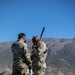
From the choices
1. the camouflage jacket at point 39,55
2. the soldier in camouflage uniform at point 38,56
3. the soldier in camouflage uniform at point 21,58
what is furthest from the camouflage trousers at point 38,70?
the soldier in camouflage uniform at point 21,58

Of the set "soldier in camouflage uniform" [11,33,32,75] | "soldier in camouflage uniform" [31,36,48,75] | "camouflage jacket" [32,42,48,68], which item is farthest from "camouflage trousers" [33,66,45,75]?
"soldier in camouflage uniform" [11,33,32,75]

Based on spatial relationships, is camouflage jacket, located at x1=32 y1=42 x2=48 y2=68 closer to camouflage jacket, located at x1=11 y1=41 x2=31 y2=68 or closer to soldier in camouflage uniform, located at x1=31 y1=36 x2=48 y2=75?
soldier in camouflage uniform, located at x1=31 y1=36 x2=48 y2=75

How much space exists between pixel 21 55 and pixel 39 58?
5.03 feet

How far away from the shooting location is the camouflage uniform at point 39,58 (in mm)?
12172

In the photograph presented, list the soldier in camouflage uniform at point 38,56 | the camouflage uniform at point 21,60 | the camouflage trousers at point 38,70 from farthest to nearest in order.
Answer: the soldier in camouflage uniform at point 38,56 → the camouflage trousers at point 38,70 → the camouflage uniform at point 21,60

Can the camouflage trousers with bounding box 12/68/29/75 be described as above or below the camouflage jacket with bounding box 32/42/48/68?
below

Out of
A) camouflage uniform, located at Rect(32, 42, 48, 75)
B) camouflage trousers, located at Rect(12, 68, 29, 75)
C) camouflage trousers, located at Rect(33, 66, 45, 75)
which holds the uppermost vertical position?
camouflage uniform, located at Rect(32, 42, 48, 75)

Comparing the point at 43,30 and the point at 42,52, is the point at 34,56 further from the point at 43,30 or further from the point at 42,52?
the point at 43,30

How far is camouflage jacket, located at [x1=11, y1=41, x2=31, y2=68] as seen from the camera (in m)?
10.7

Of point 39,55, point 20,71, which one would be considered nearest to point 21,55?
point 20,71

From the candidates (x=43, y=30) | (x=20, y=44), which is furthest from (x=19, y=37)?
(x=43, y=30)

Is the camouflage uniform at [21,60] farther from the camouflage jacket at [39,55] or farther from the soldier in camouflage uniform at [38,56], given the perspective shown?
the camouflage jacket at [39,55]

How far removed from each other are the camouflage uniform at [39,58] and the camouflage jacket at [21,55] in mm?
1401

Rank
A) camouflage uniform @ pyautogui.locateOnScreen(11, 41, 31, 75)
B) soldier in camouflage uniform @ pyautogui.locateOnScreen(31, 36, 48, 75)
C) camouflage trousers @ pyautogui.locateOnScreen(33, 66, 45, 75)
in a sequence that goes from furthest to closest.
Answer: soldier in camouflage uniform @ pyautogui.locateOnScreen(31, 36, 48, 75) → camouflage trousers @ pyautogui.locateOnScreen(33, 66, 45, 75) → camouflage uniform @ pyautogui.locateOnScreen(11, 41, 31, 75)
